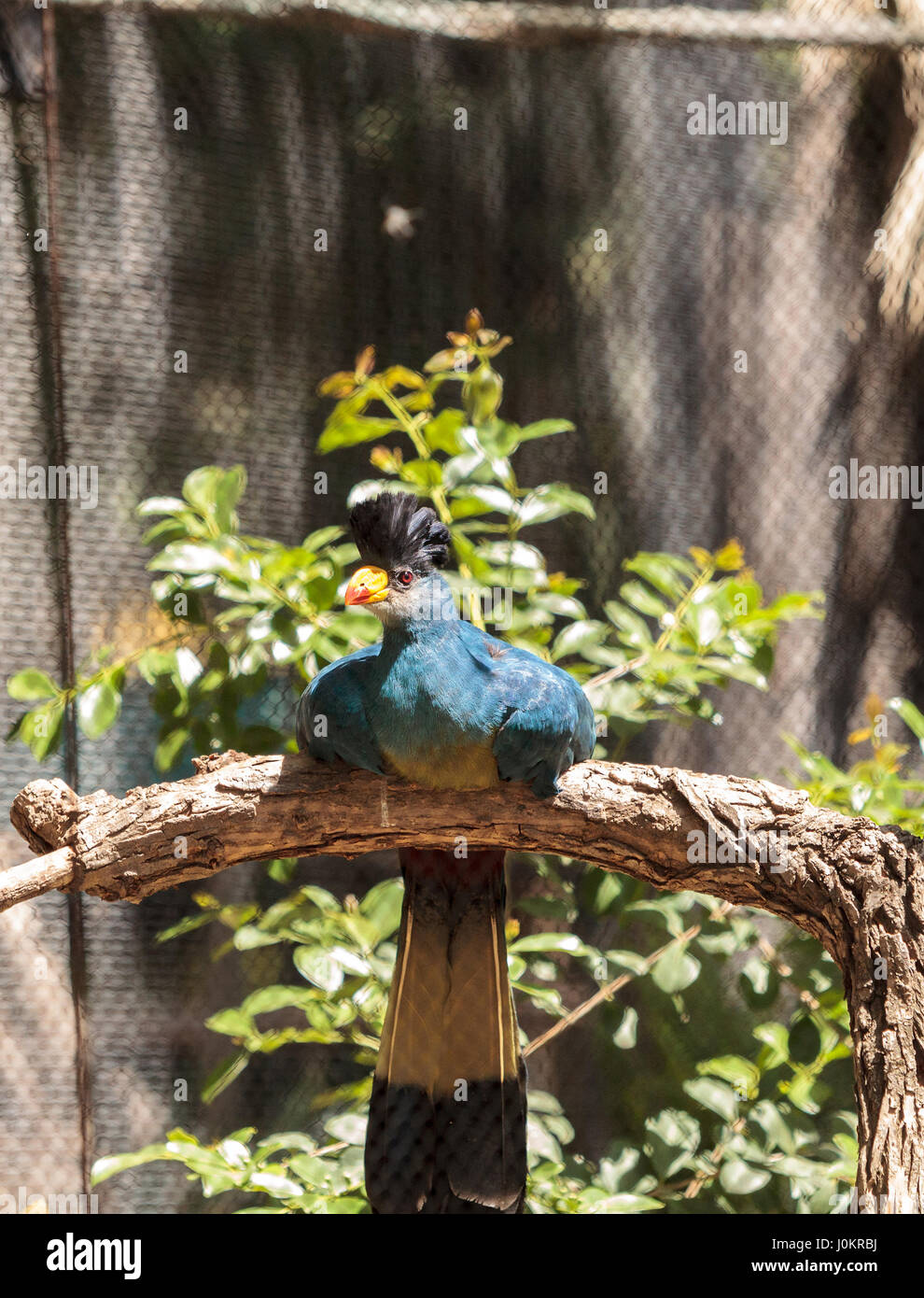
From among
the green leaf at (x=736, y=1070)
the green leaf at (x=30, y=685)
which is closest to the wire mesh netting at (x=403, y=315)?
the green leaf at (x=30, y=685)

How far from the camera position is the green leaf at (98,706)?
5.81 ft

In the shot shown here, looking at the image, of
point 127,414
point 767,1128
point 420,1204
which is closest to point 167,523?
point 127,414

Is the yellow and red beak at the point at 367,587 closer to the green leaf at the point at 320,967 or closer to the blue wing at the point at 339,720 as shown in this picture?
the blue wing at the point at 339,720

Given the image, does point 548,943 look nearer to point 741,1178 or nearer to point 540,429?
point 741,1178

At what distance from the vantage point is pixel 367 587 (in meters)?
1.37

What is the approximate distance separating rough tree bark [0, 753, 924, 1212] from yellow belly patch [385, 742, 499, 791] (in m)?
0.02

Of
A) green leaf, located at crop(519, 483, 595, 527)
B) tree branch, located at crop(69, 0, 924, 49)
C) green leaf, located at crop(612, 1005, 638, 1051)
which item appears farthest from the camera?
tree branch, located at crop(69, 0, 924, 49)

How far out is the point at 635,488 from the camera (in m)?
2.37

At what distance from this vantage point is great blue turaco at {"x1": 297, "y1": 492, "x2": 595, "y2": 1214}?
139cm

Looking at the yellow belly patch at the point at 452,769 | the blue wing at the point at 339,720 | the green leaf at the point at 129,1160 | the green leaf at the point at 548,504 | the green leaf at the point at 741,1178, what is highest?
the green leaf at the point at 548,504

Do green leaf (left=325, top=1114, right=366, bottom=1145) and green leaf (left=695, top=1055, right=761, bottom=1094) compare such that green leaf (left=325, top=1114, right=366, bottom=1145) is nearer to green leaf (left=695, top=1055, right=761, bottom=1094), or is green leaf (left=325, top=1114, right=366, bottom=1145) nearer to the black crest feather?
green leaf (left=695, top=1055, right=761, bottom=1094)

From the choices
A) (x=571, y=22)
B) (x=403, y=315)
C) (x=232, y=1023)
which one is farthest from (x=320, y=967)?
(x=571, y=22)

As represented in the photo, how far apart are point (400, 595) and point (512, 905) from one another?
92 cm

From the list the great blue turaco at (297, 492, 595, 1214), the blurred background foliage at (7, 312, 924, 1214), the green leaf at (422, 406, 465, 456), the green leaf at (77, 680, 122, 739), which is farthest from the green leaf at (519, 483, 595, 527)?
the green leaf at (77, 680, 122, 739)
